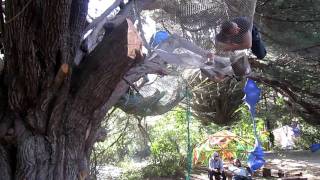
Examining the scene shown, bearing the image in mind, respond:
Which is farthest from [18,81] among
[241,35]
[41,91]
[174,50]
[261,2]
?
[261,2]

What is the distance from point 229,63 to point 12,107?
2.46 metres

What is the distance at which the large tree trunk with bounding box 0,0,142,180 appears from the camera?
10.9 feet

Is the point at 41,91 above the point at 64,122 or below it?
above

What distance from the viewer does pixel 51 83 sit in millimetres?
3562

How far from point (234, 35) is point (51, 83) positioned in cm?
176

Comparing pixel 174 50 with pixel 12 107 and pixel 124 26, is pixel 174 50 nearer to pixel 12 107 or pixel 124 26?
pixel 124 26

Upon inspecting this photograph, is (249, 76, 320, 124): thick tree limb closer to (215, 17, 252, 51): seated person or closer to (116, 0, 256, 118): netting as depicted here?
(116, 0, 256, 118): netting

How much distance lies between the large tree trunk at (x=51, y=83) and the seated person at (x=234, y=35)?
94cm

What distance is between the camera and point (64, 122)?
3822mm

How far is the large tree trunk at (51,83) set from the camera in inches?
131

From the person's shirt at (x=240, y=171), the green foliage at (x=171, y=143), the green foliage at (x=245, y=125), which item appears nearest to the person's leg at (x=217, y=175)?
the person's shirt at (x=240, y=171)

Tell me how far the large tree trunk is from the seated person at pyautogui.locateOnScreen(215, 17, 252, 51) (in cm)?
94

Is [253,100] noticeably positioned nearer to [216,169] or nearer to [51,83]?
[216,169]

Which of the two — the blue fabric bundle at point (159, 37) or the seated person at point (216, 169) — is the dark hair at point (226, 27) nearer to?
the blue fabric bundle at point (159, 37)
